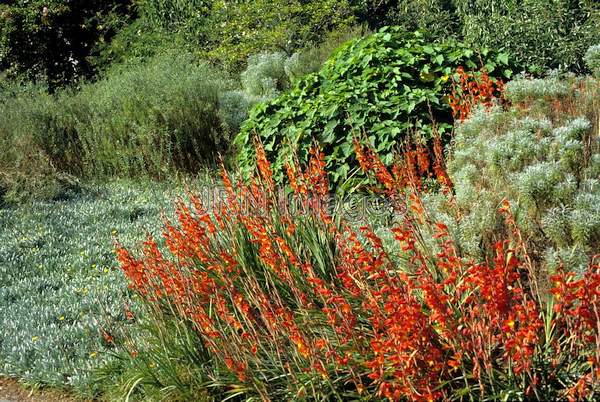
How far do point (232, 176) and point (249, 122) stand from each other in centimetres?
73

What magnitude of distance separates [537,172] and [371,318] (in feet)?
5.66

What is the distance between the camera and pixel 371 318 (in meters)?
3.52

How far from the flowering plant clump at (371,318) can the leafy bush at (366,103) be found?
1.55 metres

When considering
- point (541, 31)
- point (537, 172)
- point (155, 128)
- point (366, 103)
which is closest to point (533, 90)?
point (366, 103)

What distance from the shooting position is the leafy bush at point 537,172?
4367mm

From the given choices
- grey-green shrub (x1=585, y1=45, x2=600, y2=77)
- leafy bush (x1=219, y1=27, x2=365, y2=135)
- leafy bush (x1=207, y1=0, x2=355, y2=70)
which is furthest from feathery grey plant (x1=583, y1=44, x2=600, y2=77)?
leafy bush (x1=207, y1=0, x2=355, y2=70)

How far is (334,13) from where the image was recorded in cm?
1277

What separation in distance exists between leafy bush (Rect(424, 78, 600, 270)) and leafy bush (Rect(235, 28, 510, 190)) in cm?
57

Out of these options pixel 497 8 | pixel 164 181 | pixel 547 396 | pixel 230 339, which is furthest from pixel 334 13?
pixel 547 396

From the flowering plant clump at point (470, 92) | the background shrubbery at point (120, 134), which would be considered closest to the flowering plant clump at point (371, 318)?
the flowering plant clump at point (470, 92)

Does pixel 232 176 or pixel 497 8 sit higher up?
pixel 497 8

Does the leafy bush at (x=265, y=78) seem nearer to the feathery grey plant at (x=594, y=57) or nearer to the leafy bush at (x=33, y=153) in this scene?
the leafy bush at (x=33, y=153)

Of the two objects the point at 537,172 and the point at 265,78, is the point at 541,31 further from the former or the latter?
the point at 537,172

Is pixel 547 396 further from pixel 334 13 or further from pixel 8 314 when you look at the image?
pixel 334 13
